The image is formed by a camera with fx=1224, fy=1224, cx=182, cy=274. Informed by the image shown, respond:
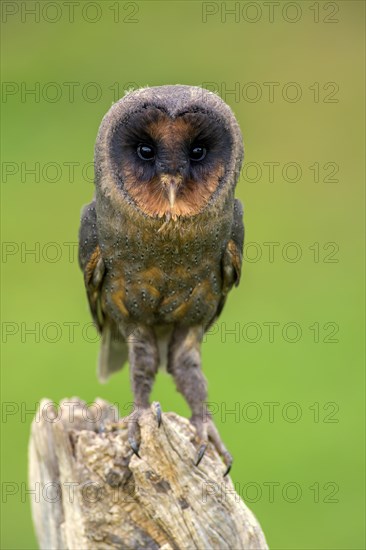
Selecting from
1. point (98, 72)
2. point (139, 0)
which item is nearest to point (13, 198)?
point (98, 72)

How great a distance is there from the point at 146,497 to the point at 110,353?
1850 millimetres

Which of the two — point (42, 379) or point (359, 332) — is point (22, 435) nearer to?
point (42, 379)

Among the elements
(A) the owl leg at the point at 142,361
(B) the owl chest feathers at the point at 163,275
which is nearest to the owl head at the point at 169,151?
(B) the owl chest feathers at the point at 163,275

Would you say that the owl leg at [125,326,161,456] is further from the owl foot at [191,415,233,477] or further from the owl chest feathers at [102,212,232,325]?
the owl foot at [191,415,233,477]

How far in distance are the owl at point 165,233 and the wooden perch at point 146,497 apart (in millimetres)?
100

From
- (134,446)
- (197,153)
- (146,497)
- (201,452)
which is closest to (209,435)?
(201,452)

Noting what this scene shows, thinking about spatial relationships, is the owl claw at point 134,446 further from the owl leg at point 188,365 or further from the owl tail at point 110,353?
the owl tail at point 110,353

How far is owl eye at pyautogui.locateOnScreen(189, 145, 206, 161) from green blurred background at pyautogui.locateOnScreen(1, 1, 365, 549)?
1833 millimetres

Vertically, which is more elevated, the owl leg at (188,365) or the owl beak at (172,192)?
the owl beak at (172,192)

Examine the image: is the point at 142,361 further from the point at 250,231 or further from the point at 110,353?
the point at 250,231

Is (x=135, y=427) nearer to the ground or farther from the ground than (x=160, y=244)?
nearer to the ground

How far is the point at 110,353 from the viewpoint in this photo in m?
7.09

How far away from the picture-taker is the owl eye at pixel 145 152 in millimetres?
5621

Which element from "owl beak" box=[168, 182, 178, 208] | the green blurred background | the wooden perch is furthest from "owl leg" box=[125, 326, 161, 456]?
"owl beak" box=[168, 182, 178, 208]
